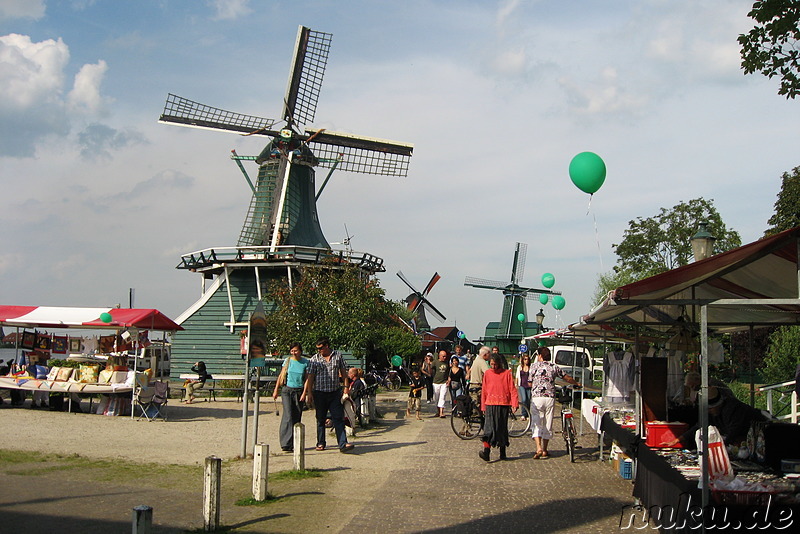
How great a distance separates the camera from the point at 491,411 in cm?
1192

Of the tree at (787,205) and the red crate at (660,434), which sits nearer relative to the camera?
the red crate at (660,434)

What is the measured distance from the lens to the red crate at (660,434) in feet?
29.0

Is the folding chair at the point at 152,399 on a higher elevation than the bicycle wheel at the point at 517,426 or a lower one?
higher

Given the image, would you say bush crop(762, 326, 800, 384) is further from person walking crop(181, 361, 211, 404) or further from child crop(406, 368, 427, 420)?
person walking crop(181, 361, 211, 404)

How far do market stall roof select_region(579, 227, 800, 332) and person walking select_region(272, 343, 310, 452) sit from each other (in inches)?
194

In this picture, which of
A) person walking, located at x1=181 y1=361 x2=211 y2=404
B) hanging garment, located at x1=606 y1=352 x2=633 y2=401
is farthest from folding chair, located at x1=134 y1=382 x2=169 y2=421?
hanging garment, located at x1=606 y1=352 x2=633 y2=401

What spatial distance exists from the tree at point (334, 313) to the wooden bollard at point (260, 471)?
42.5 ft

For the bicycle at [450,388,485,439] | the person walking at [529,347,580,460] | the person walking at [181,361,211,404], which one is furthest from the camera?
the person walking at [181,361,211,404]

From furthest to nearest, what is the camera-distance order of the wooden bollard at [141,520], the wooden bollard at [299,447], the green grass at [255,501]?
1. the wooden bollard at [299,447]
2. the green grass at [255,501]
3. the wooden bollard at [141,520]

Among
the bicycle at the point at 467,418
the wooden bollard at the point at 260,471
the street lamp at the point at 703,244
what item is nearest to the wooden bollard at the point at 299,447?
the wooden bollard at the point at 260,471

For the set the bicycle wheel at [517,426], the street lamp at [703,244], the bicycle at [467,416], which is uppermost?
the street lamp at [703,244]

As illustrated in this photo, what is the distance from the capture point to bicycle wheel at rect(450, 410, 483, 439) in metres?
14.7

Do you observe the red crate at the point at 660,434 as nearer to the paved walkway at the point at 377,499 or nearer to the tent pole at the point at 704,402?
the paved walkway at the point at 377,499

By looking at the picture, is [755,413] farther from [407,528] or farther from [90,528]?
[90,528]
